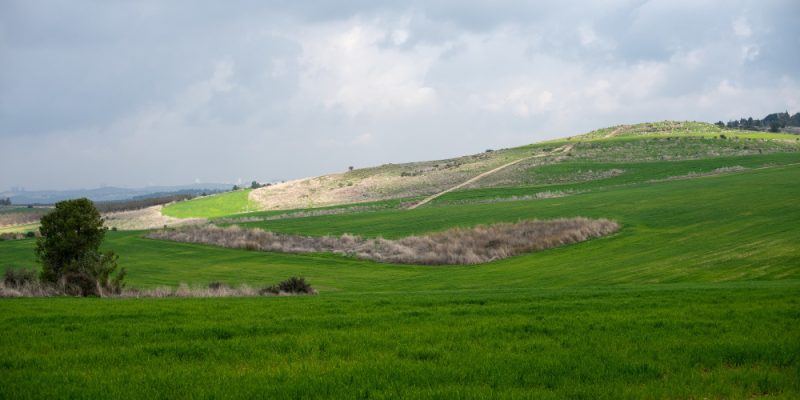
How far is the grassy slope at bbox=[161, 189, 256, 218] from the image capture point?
9012 centimetres

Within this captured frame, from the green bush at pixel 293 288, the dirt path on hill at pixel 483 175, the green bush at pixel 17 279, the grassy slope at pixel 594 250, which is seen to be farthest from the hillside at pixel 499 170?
the green bush at pixel 17 279

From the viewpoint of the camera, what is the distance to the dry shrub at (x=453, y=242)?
135ft

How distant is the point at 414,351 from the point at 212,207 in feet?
305

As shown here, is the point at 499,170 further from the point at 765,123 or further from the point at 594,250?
the point at 765,123

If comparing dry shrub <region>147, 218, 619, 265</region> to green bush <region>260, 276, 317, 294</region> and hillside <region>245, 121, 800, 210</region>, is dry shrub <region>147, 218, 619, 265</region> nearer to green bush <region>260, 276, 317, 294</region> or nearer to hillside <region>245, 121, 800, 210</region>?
green bush <region>260, 276, 317, 294</region>

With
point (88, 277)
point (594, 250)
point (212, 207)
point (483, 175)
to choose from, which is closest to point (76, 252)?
point (88, 277)

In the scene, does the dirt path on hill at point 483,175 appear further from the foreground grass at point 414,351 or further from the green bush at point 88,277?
the foreground grass at point 414,351

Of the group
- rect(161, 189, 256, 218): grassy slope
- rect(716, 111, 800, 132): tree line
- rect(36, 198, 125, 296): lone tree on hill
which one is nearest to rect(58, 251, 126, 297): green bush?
rect(36, 198, 125, 296): lone tree on hill

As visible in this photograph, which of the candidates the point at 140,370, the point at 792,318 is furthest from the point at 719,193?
the point at 140,370

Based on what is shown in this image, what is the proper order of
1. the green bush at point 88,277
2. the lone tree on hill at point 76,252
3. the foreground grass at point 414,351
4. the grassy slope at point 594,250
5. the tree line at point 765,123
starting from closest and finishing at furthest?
the foreground grass at point 414,351, the green bush at point 88,277, the lone tree on hill at point 76,252, the grassy slope at point 594,250, the tree line at point 765,123

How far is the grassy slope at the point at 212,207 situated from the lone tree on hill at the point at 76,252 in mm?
62983

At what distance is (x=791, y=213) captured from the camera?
112ft

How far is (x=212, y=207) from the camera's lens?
97.1m

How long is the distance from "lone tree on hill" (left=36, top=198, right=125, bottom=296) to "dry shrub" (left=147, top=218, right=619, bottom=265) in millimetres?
21747
